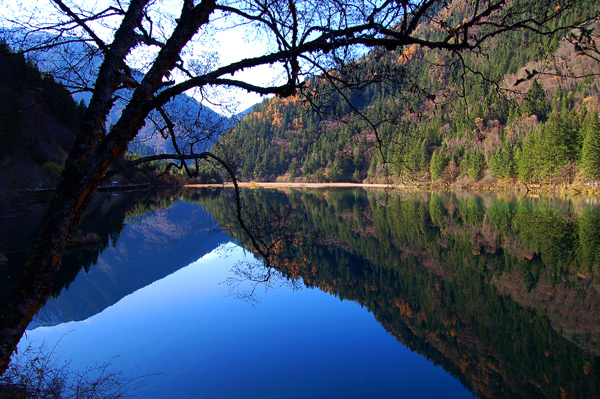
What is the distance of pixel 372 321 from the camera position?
9.27m

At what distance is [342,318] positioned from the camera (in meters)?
9.37

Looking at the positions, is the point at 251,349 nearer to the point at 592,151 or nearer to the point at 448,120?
the point at 592,151

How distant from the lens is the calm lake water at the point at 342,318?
6.45 metres

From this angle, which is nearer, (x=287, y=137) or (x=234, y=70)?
(x=234, y=70)

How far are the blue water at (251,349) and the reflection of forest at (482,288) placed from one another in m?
0.84

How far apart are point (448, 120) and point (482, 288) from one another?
227ft

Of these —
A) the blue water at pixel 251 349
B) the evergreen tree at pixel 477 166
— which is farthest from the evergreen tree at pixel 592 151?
the blue water at pixel 251 349

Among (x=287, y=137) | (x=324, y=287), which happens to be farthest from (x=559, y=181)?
(x=287, y=137)

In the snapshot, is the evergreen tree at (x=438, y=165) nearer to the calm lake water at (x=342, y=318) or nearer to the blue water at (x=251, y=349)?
the calm lake water at (x=342, y=318)

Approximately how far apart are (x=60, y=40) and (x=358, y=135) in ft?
8.73

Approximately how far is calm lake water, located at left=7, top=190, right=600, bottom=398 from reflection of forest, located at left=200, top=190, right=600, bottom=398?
4cm

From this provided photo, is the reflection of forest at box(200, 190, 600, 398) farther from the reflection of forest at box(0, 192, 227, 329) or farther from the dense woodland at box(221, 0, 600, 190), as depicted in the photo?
the reflection of forest at box(0, 192, 227, 329)

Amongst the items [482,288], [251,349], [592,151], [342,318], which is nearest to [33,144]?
[251,349]

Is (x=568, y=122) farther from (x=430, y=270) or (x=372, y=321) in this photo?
(x=372, y=321)
